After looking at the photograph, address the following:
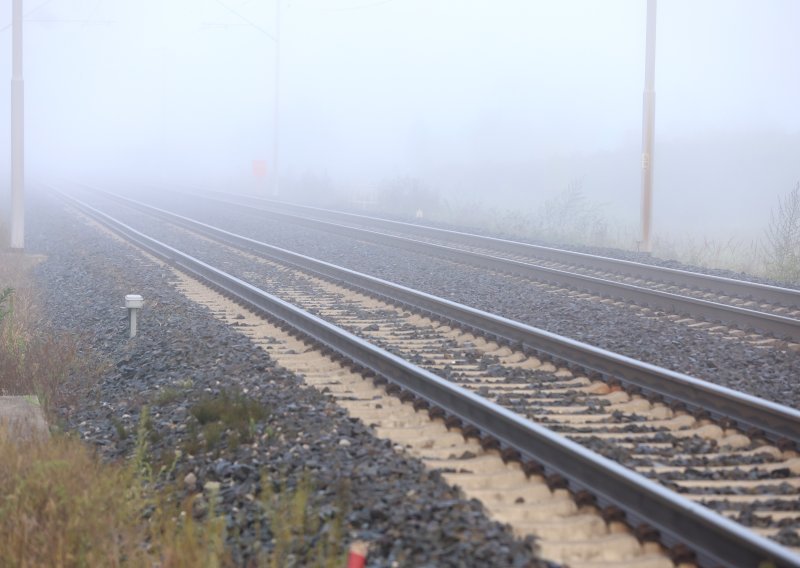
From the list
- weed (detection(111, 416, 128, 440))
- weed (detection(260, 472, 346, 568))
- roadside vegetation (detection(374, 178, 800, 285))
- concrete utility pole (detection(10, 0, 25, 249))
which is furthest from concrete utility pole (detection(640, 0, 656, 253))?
weed (detection(260, 472, 346, 568))

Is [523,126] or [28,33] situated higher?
[28,33]

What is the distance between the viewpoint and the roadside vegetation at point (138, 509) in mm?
4875

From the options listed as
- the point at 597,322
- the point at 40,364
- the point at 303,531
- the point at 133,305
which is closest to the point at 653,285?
the point at 597,322

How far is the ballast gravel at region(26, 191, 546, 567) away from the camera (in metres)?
5.01

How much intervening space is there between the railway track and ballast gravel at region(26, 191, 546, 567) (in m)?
5.18

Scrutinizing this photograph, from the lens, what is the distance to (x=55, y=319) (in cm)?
1345

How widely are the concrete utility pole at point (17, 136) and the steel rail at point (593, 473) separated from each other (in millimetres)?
13284

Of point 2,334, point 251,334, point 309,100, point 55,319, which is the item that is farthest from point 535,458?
point 309,100

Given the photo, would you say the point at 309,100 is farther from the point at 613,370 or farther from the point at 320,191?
the point at 613,370

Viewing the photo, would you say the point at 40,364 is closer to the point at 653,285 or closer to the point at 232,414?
the point at 232,414

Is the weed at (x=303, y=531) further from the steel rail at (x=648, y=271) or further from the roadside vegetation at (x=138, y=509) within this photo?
the steel rail at (x=648, y=271)

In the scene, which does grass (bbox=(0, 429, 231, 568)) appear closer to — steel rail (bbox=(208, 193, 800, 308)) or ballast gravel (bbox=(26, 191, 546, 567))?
ballast gravel (bbox=(26, 191, 546, 567))

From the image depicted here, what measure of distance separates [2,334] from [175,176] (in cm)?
5508

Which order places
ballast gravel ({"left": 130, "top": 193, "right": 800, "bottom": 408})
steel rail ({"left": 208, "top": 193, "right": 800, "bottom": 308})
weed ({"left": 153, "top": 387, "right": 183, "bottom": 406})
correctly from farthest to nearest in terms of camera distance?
steel rail ({"left": 208, "top": 193, "right": 800, "bottom": 308}) < ballast gravel ({"left": 130, "top": 193, "right": 800, "bottom": 408}) < weed ({"left": 153, "top": 387, "right": 183, "bottom": 406})
